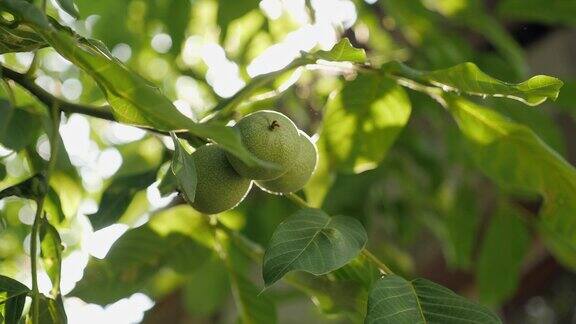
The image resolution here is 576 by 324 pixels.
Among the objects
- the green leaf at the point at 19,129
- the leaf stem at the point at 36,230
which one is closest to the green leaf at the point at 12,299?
the leaf stem at the point at 36,230

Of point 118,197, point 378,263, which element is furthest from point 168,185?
point 378,263

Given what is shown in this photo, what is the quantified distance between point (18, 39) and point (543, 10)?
179 cm

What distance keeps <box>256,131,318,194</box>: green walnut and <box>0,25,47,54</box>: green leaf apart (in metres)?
0.40

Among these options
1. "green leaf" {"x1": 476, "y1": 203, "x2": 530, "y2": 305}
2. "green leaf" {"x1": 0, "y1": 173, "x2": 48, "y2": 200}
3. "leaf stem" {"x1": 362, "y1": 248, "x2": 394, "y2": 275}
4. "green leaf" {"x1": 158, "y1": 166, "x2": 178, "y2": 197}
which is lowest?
"green leaf" {"x1": 476, "y1": 203, "x2": 530, "y2": 305}

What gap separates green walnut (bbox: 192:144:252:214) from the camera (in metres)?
1.30

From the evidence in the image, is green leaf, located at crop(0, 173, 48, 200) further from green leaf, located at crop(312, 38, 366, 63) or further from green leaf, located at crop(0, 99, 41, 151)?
green leaf, located at crop(312, 38, 366, 63)

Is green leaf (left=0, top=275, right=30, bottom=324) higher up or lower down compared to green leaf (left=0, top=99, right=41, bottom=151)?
higher up

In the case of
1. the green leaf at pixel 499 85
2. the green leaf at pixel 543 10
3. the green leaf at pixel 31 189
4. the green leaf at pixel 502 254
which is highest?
the green leaf at pixel 499 85

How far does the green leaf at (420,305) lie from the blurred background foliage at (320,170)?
0.68 ft

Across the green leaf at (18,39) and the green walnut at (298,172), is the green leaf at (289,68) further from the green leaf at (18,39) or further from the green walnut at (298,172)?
the green leaf at (18,39)

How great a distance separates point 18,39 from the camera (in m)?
1.17

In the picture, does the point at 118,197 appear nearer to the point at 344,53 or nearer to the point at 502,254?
the point at 344,53

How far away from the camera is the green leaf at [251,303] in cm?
165

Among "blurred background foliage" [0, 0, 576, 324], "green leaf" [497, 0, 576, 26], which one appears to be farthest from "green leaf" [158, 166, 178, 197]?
"green leaf" [497, 0, 576, 26]
